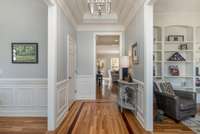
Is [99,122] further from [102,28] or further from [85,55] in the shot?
[102,28]

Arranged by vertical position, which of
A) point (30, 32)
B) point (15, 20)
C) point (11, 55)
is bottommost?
Answer: point (11, 55)

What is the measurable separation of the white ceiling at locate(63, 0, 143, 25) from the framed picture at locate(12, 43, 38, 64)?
1.38 m

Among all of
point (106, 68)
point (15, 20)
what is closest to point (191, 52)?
point (15, 20)

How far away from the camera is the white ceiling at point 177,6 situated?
4500mm

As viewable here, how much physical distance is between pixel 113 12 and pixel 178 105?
3.45m

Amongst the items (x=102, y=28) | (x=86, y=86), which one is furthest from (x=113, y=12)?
(x=86, y=86)

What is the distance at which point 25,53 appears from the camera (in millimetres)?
4184

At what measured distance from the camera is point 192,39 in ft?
18.0

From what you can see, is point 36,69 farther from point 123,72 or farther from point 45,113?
point 123,72

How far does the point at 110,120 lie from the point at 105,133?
788 mm

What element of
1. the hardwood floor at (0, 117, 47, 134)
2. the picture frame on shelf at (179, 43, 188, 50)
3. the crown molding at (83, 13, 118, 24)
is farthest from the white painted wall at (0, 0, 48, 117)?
the picture frame on shelf at (179, 43, 188, 50)

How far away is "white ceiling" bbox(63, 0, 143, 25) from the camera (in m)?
4.38

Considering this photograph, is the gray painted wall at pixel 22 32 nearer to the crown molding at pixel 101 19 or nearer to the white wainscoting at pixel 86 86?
Result: the crown molding at pixel 101 19

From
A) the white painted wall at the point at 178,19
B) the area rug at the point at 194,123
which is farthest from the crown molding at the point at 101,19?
the area rug at the point at 194,123
